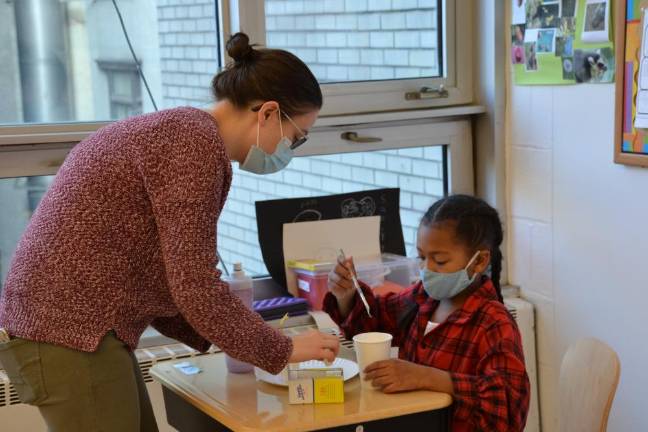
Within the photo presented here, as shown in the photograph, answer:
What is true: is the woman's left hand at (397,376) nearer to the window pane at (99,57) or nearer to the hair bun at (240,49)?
the hair bun at (240,49)

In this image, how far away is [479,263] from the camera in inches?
81.7

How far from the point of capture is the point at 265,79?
1.78 metres

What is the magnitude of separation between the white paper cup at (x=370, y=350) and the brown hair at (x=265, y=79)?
47 centimetres

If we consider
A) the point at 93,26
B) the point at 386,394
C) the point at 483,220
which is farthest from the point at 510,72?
the point at 386,394

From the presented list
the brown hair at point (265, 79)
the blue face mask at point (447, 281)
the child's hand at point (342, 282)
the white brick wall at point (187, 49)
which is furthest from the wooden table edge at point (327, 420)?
the white brick wall at point (187, 49)

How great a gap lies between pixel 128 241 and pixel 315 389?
0.44 metres

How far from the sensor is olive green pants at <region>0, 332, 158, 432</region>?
Result: 5.46ft

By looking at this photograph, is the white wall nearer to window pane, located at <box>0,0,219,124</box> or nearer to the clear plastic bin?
the clear plastic bin

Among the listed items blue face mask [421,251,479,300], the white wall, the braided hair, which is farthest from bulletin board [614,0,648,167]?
blue face mask [421,251,479,300]

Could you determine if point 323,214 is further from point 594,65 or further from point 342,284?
point 594,65

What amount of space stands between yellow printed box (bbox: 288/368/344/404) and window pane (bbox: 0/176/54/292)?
3.61ft

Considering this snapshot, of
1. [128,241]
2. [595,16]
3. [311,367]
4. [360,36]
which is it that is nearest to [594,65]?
[595,16]

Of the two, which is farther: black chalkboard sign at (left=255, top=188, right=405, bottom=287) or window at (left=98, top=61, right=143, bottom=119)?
black chalkboard sign at (left=255, top=188, right=405, bottom=287)

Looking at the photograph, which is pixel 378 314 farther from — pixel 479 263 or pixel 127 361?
pixel 127 361
